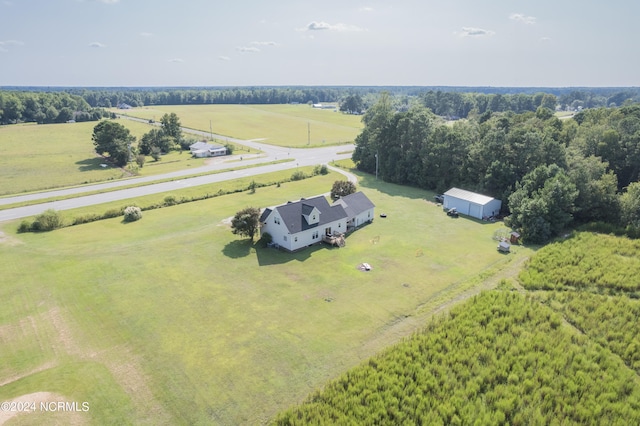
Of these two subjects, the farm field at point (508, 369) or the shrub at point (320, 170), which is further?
the shrub at point (320, 170)

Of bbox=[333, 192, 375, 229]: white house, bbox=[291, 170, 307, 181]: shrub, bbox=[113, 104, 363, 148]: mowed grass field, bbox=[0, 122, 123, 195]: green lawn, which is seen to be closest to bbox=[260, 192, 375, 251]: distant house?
bbox=[333, 192, 375, 229]: white house

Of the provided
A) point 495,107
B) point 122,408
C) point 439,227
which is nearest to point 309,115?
point 495,107

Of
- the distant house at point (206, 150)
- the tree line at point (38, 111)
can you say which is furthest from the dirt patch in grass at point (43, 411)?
the tree line at point (38, 111)

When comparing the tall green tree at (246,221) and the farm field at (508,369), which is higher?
the tall green tree at (246,221)

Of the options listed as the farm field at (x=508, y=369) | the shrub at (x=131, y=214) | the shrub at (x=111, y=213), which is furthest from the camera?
the shrub at (x=111, y=213)

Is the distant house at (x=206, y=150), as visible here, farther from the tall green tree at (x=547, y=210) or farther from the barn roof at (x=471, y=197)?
the tall green tree at (x=547, y=210)

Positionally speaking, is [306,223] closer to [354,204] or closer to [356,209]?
[356,209]

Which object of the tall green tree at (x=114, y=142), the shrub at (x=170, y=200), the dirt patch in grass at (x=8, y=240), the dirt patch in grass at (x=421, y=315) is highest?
the tall green tree at (x=114, y=142)

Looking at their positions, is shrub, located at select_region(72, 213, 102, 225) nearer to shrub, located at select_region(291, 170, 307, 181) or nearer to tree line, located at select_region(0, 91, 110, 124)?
shrub, located at select_region(291, 170, 307, 181)
